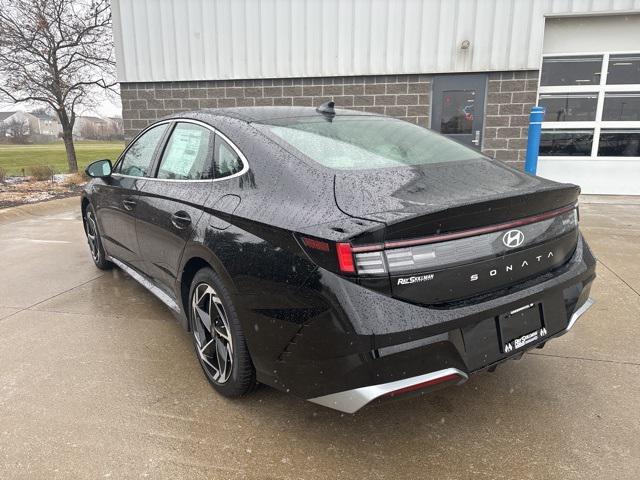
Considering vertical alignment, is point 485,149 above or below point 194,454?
above

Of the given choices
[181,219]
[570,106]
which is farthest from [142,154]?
[570,106]

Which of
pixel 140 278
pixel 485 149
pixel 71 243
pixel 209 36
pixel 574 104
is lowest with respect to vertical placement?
pixel 71 243

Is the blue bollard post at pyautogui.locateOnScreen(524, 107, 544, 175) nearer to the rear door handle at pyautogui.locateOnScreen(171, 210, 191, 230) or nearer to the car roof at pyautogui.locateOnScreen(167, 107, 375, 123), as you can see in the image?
the car roof at pyautogui.locateOnScreen(167, 107, 375, 123)

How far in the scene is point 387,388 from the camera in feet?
6.01

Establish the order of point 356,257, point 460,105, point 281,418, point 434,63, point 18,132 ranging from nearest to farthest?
1. point 356,257
2. point 281,418
3. point 434,63
4. point 460,105
5. point 18,132

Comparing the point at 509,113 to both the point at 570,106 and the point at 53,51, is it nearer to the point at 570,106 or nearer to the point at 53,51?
the point at 570,106

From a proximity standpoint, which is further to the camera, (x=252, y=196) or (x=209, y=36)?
(x=209, y=36)

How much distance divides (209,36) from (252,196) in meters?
8.08

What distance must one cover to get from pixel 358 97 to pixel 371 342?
7.81m

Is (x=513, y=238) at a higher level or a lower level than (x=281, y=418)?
higher

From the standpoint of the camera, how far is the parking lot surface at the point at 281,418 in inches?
82.1

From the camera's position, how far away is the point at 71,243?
20.2 feet

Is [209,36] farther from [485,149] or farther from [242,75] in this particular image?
[485,149]

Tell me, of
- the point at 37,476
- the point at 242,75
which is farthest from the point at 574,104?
the point at 37,476
